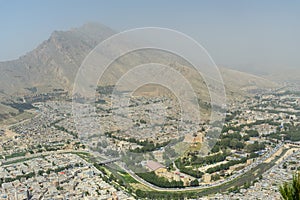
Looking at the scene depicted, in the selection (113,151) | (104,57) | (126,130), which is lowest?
(113,151)

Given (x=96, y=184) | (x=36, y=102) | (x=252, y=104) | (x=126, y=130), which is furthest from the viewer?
(x=36, y=102)

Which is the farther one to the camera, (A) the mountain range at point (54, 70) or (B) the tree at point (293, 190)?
(A) the mountain range at point (54, 70)

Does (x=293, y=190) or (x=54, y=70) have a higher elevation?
(x=54, y=70)

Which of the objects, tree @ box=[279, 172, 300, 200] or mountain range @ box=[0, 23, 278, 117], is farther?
mountain range @ box=[0, 23, 278, 117]

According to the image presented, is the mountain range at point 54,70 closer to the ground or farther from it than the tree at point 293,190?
farther from it

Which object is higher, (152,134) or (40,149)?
(152,134)

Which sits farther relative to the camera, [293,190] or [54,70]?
[54,70]

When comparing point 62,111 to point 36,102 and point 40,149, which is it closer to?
point 36,102

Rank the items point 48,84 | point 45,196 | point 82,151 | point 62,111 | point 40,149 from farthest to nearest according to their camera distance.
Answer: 1. point 48,84
2. point 62,111
3. point 40,149
4. point 82,151
5. point 45,196

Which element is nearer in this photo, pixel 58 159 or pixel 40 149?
pixel 58 159

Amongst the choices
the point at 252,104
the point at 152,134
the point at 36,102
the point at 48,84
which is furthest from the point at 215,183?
the point at 48,84

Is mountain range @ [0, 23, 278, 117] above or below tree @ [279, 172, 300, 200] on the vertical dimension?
above
